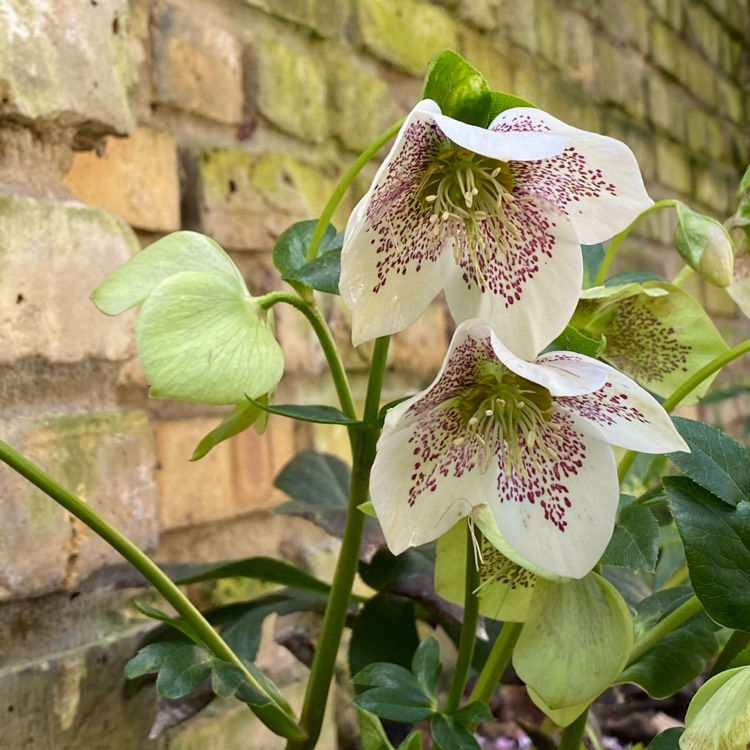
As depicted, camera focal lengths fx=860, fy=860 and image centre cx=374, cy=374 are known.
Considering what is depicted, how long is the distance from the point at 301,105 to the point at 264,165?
3.9 inches

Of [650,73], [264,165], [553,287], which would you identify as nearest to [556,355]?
[553,287]

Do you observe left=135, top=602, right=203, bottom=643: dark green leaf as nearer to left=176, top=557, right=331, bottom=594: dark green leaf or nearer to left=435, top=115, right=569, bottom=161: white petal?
left=176, top=557, right=331, bottom=594: dark green leaf

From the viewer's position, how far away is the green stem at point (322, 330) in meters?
0.42

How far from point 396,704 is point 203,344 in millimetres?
215

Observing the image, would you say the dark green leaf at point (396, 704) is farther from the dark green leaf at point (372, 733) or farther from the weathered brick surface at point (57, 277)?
the weathered brick surface at point (57, 277)

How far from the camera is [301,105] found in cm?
87

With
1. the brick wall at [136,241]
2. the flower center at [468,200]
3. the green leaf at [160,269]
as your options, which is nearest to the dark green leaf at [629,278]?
the flower center at [468,200]

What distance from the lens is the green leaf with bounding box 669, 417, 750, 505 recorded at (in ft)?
1.27

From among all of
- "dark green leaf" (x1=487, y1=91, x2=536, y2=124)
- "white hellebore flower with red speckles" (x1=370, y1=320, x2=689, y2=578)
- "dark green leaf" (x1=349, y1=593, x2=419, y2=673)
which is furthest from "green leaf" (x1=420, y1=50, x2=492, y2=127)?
"dark green leaf" (x1=349, y1=593, x2=419, y2=673)

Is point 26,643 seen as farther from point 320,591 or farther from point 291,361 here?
point 291,361

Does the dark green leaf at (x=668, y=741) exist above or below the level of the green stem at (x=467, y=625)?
below

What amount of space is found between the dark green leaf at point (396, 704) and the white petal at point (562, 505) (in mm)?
118

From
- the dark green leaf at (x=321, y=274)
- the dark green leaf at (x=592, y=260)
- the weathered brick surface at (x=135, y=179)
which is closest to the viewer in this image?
the dark green leaf at (x=321, y=274)

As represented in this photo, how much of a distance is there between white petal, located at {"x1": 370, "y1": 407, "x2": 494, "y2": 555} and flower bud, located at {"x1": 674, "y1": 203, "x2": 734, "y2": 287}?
0.14m
